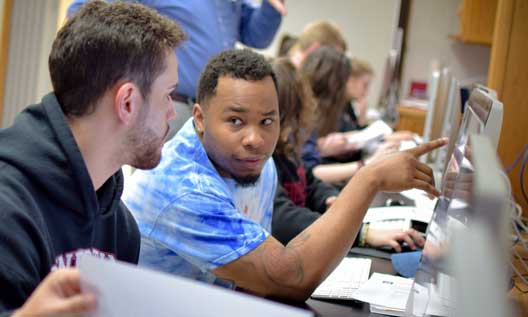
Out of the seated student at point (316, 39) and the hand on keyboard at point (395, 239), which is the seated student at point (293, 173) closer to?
the hand on keyboard at point (395, 239)

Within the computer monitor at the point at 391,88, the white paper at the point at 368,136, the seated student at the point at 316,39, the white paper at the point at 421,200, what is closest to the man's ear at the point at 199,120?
the white paper at the point at 421,200

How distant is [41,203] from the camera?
1.06 meters

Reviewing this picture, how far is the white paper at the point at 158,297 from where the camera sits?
2.08 ft

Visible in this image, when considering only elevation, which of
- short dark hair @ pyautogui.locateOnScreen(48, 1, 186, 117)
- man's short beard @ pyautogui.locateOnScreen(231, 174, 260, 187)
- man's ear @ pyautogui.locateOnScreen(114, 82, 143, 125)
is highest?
short dark hair @ pyautogui.locateOnScreen(48, 1, 186, 117)

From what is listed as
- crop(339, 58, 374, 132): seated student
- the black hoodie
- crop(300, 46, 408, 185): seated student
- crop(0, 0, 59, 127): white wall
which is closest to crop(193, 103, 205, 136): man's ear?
the black hoodie

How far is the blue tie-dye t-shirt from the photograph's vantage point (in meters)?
1.41

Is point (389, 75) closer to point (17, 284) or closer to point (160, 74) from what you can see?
point (160, 74)

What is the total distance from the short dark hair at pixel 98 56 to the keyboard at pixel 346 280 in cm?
56

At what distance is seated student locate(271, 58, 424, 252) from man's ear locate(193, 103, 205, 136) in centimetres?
46

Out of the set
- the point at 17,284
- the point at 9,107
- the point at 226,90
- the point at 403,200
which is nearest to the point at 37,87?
the point at 9,107

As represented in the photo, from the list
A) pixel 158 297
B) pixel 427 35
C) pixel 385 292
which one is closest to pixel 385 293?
pixel 385 292

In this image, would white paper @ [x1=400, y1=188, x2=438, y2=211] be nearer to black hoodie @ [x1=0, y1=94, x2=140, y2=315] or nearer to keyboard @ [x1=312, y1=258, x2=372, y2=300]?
keyboard @ [x1=312, y1=258, x2=372, y2=300]

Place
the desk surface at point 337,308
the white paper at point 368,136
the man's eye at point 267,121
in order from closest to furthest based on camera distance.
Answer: the desk surface at point 337,308
the man's eye at point 267,121
the white paper at point 368,136

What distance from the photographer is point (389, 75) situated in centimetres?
592
